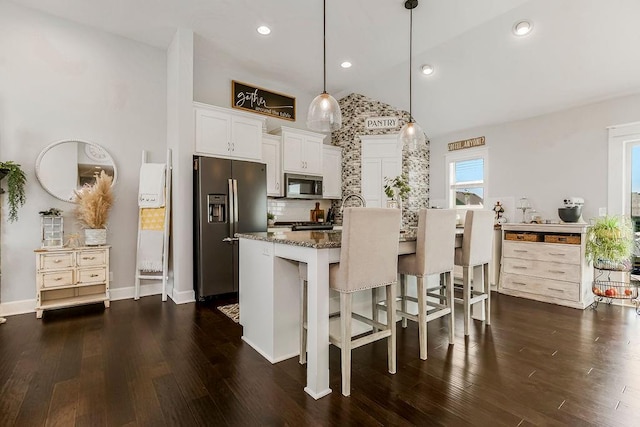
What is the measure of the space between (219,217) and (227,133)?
3.89 feet

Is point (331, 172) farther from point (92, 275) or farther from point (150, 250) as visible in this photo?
point (92, 275)

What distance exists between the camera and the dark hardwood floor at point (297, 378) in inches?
65.4

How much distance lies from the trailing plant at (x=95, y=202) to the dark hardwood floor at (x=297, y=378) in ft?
3.67

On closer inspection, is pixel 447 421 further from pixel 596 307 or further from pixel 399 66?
pixel 399 66

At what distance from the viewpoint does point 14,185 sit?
125 inches

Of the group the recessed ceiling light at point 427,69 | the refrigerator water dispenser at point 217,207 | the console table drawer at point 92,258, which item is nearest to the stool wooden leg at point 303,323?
the refrigerator water dispenser at point 217,207

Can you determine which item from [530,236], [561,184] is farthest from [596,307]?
[561,184]

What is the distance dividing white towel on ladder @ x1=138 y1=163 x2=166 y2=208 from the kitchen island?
1845 millimetres

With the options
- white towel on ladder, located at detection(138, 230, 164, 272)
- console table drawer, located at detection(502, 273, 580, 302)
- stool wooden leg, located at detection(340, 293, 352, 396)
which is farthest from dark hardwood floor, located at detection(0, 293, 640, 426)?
white towel on ladder, located at detection(138, 230, 164, 272)

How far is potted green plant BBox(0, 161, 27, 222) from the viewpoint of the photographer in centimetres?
307

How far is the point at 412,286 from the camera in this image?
3111 mm

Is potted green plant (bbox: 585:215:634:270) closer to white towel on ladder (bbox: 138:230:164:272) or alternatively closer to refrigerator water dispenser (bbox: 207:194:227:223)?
refrigerator water dispenser (bbox: 207:194:227:223)

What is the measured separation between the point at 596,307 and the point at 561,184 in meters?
1.66

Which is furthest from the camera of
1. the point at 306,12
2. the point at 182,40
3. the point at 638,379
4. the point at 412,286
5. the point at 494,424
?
the point at 182,40
